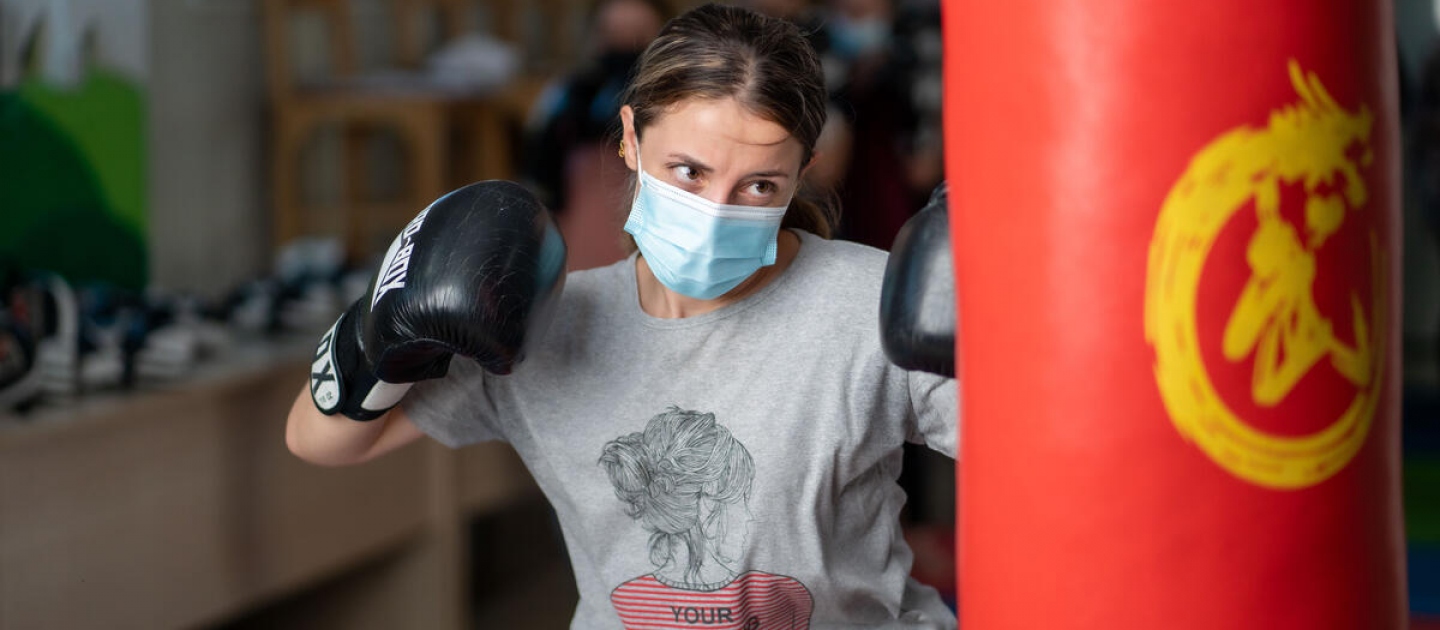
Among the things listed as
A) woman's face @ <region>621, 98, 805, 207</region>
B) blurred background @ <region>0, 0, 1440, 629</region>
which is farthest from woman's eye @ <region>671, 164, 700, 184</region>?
blurred background @ <region>0, 0, 1440, 629</region>

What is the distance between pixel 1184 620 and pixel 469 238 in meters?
0.60

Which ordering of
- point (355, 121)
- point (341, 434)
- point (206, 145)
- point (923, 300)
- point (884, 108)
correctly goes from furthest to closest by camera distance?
point (355, 121) < point (206, 145) < point (884, 108) < point (341, 434) < point (923, 300)

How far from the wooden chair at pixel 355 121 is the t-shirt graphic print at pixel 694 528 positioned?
229cm

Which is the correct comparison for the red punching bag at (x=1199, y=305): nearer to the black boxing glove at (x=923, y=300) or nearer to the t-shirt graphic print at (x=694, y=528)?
the black boxing glove at (x=923, y=300)

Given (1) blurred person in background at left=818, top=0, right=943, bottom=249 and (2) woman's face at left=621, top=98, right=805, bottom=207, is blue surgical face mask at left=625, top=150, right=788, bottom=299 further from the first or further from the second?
(1) blurred person in background at left=818, top=0, right=943, bottom=249

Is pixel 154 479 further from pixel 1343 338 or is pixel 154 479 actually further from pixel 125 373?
pixel 1343 338

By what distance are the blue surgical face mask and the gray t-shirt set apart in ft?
0.15

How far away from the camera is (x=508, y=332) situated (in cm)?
109

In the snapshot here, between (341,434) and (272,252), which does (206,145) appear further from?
(341,434)

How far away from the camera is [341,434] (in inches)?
48.7

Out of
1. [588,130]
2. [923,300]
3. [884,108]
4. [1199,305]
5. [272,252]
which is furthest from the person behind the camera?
[272,252]

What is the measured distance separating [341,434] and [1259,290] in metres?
0.77

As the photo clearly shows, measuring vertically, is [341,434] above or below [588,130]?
above

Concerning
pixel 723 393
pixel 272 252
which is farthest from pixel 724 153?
pixel 272 252
